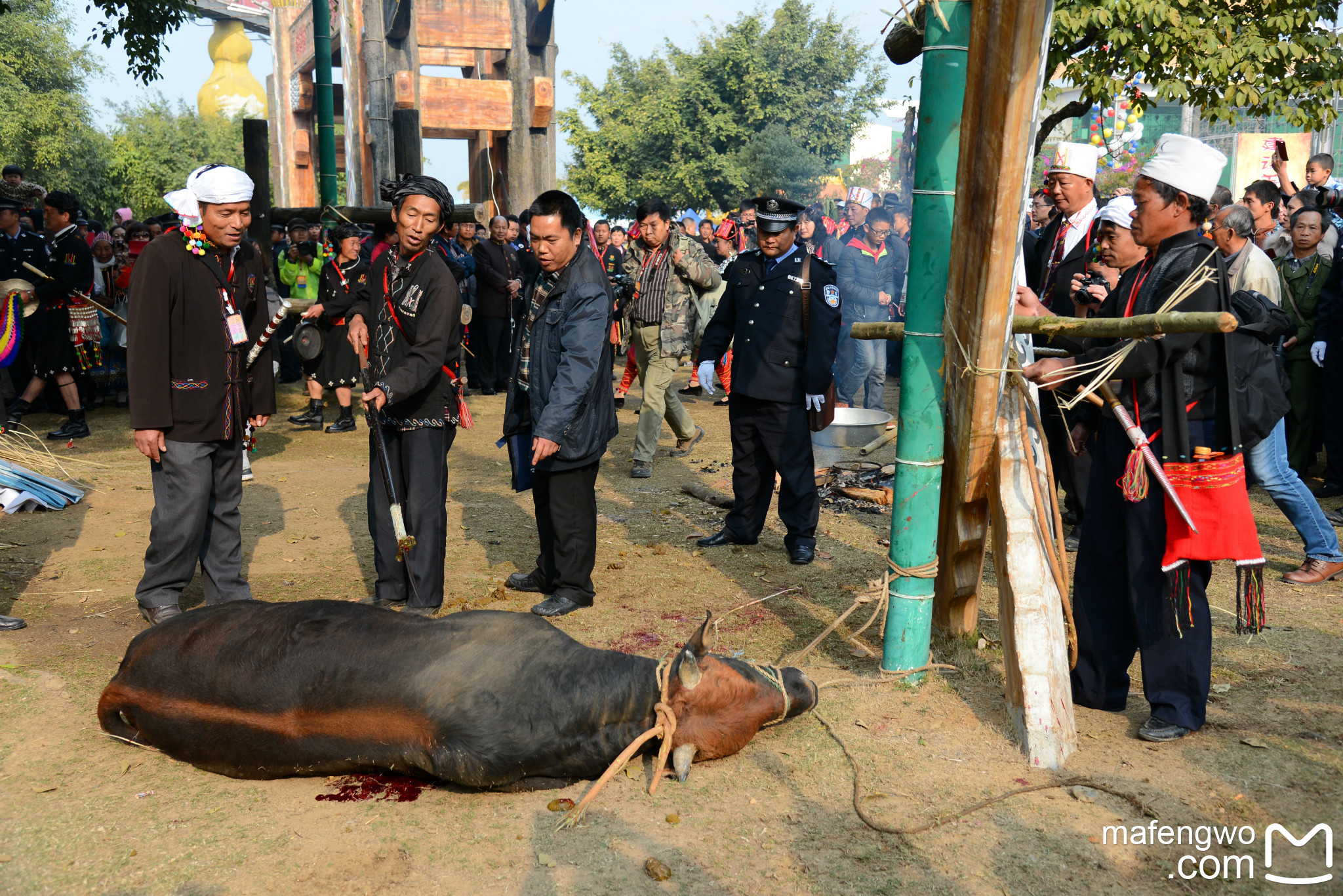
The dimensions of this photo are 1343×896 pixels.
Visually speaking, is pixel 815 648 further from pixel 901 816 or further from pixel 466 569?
pixel 466 569

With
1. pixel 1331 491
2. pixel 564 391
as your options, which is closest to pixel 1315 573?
pixel 1331 491

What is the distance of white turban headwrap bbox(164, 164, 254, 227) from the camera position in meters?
4.49

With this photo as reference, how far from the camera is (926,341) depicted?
12.8 feet

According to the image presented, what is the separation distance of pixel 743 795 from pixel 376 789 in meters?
1.20

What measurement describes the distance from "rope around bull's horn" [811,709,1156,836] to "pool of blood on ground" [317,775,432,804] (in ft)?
4.61

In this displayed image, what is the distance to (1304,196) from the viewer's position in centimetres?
853

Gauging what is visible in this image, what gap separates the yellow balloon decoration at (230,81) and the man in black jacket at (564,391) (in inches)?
1671

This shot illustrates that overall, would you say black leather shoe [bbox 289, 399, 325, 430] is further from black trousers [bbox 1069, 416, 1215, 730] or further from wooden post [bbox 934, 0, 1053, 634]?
black trousers [bbox 1069, 416, 1215, 730]

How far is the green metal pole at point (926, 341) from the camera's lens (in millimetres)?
3756

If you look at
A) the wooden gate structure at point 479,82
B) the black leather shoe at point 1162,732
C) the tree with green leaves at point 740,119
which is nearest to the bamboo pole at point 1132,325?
the black leather shoe at point 1162,732

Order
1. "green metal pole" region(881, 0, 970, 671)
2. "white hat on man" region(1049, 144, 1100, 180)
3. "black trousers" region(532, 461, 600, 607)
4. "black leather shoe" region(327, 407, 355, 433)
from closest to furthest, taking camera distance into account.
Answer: "green metal pole" region(881, 0, 970, 671)
"black trousers" region(532, 461, 600, 607)
"white hat on man" region(1049, 144, 1100, 180)
"black leather shoe" region(327, 407, 355, 433)

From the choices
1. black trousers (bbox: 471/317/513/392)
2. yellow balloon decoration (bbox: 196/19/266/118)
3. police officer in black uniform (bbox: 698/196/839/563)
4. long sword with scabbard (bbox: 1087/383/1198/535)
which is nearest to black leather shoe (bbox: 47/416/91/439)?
black trousers (bbox: 471/317/513/392)

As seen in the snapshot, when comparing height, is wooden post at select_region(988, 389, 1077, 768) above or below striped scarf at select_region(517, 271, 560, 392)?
below

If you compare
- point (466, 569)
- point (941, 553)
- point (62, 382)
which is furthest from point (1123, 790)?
point (62, 382)
